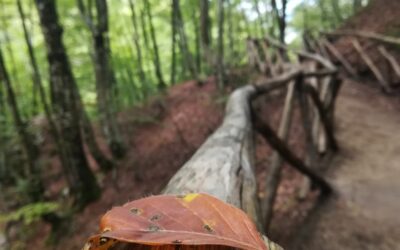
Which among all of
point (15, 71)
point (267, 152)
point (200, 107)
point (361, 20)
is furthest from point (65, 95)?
point (361, 20)

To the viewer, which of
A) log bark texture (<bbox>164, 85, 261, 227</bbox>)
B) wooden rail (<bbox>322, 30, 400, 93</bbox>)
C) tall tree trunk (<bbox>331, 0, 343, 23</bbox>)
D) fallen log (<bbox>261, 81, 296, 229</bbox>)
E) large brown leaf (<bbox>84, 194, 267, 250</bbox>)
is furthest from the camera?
tall tree trunk (<bbox>331, 0, 343, 23</bbox>)

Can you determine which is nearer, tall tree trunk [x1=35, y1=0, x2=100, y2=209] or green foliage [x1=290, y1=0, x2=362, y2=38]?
tall tree trunk [x1=35, y1=0, x2=100, y2=209]

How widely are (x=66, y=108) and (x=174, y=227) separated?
7.29 meters

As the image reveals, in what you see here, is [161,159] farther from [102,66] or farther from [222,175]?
[222,175]

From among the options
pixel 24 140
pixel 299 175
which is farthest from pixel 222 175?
pixel 24 140

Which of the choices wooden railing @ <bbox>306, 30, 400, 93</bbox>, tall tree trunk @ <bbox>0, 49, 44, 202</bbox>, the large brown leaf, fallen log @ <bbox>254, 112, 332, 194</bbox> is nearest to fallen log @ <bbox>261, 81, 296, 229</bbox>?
fallen log @ <bbox>254, 112, 332, 194</bbox>

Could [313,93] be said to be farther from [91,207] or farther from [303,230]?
[91,207]

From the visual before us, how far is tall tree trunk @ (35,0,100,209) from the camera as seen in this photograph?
700 cm

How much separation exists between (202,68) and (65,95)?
49.9ft

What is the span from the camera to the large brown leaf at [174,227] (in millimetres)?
695

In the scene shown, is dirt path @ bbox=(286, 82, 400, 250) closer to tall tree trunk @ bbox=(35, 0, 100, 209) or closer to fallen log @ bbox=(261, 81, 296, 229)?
fallen log @ bbox=(261, 81, 296, 229)

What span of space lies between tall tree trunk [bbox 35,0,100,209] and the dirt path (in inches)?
190

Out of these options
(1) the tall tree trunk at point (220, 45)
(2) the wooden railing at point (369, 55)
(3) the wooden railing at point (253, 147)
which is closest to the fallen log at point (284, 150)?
(3) the wooden railing at point (253, 147)

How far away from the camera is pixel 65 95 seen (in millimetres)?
7527
